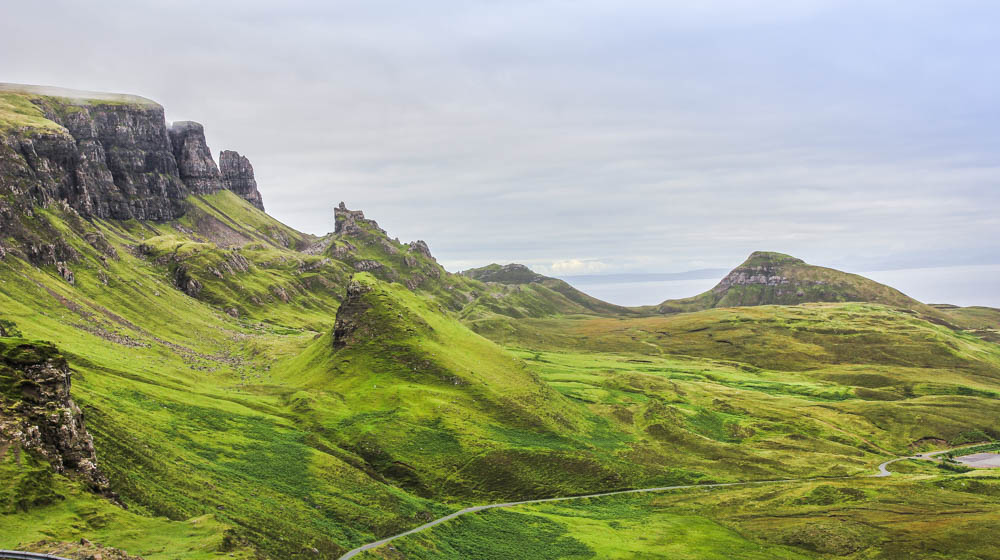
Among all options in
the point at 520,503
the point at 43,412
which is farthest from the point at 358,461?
the point at 43,412

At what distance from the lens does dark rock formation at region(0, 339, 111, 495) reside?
6103 cm

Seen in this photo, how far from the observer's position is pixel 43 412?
64188mm

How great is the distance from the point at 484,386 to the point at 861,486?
4448 inches

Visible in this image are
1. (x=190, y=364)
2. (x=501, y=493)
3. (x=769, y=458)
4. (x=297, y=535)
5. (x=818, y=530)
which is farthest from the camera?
(x=190, y=364)

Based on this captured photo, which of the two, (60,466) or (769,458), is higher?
(60,466)

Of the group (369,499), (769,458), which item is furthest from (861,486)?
(369,499)

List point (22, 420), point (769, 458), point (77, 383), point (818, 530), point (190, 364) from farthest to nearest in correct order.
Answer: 1. point (190, 364)
2. point (769, 458)
3. point (818, 530)
4. point (77, 383)
5. point (22, 420)

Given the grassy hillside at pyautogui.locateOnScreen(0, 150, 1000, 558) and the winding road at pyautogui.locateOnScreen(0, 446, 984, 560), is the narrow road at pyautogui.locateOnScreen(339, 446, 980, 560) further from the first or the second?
the grassy hillside at pyautogui.locateOnScreen(0, 150, 1000, 558)

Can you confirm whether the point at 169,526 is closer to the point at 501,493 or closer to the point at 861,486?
the point at 501,493

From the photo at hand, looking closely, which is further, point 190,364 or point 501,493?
point 190,364

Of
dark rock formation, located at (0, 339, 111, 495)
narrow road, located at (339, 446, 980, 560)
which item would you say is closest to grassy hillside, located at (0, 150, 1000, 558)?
narrow road, located at (339, 446, 980, 560)

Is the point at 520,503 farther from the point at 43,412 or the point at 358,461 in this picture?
the point at 43,412

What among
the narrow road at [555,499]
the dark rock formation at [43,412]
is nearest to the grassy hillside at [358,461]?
the narrow road at [555,499]

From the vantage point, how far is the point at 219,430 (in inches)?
4560
